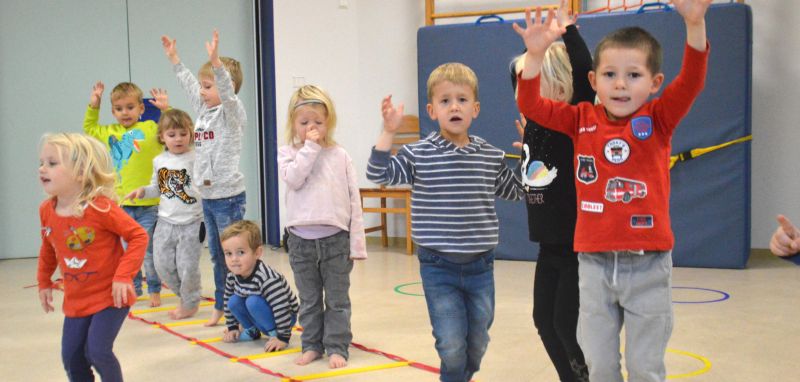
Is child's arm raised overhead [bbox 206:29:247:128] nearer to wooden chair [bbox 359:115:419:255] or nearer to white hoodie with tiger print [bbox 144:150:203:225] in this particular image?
white hoodie with tiger print [bbox 144:150:203:225]

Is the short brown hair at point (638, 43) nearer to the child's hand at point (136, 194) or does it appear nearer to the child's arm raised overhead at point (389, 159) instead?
the child's arm raised overhead at point (389, 159)

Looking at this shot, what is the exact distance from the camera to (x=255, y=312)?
388 centimetres

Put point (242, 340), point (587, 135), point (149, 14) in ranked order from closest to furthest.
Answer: point (587, 135)
point (242, 340)
point (149, 14)

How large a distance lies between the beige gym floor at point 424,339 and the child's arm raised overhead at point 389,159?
104 cm

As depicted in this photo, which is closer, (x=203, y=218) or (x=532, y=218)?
(x=532, y=218)

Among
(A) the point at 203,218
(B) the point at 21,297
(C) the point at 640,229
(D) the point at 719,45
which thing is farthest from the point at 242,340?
(D) the point at 719,45

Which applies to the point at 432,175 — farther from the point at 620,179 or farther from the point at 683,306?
the point at 683,306

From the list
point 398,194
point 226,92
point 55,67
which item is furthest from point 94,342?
point 55,67

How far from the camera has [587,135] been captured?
2.29 m

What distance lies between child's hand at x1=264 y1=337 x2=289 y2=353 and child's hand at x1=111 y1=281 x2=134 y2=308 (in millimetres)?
1278

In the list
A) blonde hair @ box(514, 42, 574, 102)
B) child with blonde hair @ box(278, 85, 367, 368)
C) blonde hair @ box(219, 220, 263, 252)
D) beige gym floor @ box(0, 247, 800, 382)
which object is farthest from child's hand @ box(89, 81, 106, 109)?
blonde hair @ box(514, 42, 574, 102)

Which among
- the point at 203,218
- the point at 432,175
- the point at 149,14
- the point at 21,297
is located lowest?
the point at 21,297

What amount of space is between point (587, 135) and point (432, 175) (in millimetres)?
600

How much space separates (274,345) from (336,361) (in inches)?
17.5
